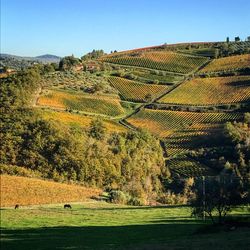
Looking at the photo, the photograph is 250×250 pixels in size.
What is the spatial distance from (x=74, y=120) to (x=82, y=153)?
14308 mm

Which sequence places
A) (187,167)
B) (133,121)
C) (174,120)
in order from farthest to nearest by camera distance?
(174,120)
(133,121)
(187,167)

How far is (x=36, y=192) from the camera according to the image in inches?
2616

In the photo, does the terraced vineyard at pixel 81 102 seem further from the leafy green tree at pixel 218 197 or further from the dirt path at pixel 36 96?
the leafy green tree at pixel 218 197

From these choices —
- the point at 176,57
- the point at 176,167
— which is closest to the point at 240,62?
the point at 176,57

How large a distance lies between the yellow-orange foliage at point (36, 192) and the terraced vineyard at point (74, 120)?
58.3 ft

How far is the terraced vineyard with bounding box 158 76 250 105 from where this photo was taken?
119 metres

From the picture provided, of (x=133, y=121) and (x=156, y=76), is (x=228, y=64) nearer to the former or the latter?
(x=156, y=76)

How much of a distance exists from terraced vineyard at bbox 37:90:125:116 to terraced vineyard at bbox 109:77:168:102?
5.38 meters

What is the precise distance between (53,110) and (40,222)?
55.0m

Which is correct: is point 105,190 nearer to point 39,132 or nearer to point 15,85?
point 39,132

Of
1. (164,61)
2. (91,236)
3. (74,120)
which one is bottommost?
(91,236)

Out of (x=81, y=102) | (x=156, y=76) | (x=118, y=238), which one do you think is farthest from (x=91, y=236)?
(x=156, y=76)

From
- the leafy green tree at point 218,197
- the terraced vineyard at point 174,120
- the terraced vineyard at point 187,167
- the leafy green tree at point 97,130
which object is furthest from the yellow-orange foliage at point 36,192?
the terraced vineyard at point 174,120

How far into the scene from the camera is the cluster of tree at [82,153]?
80.9m
